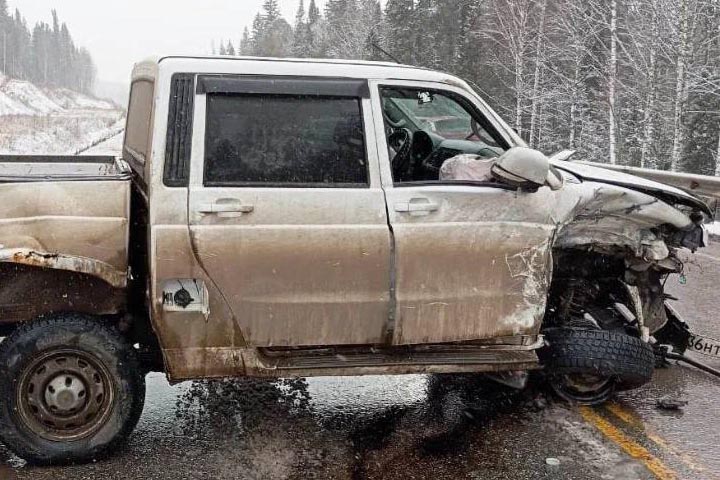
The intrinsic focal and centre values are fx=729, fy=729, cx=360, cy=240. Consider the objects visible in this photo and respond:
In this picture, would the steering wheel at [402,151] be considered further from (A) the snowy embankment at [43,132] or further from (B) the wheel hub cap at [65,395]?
(A) the snowy embankment at [43,132]

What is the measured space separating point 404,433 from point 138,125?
8.37ft

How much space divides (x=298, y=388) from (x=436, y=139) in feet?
6.43

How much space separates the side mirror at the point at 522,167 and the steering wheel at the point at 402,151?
2.54 ft

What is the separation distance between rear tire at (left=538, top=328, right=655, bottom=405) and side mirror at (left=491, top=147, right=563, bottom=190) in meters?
1.16

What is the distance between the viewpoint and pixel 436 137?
5066 millimetres

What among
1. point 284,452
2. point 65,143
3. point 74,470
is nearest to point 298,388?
point 284,452

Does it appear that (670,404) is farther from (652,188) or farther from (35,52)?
(35,52)

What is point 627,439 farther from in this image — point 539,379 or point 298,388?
point 298,388

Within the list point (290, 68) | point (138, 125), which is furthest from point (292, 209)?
point (138, 125)

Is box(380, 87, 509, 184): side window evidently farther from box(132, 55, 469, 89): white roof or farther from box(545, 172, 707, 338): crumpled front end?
box(545, 172, 707, 338): crumpled front end

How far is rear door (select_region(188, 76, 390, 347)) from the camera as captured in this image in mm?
3750

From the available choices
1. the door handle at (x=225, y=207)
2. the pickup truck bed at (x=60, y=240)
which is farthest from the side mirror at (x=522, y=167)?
the pickup truck bed at (x=60, y=240)

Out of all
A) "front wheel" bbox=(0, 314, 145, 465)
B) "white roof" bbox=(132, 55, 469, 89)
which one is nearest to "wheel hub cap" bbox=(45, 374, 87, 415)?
"front wheel" bbox=(0, 314, 145, 465)

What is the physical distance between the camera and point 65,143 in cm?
4756
